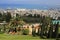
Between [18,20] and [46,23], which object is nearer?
[46,23]

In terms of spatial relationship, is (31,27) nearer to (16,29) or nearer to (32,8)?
(16,29)

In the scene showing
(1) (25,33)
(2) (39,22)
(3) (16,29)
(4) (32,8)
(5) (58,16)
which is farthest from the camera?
(4) (32,8)

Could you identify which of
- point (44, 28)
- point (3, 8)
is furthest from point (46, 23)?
point (3, 8)

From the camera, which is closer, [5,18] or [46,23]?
[46,23]

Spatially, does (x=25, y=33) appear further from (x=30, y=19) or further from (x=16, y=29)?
(x=30, y=19)

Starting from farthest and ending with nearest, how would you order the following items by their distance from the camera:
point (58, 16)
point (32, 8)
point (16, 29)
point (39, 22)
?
point (32, 8), point (58, 16), point (39, 22), point (16, 29)

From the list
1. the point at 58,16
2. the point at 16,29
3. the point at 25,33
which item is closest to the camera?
the point at 25,33

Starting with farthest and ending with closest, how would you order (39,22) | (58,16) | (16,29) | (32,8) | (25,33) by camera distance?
(32,8), (58,16), (39,22), (16,29), (25,33)

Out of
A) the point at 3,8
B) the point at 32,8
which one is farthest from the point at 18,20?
the point at 32,8
